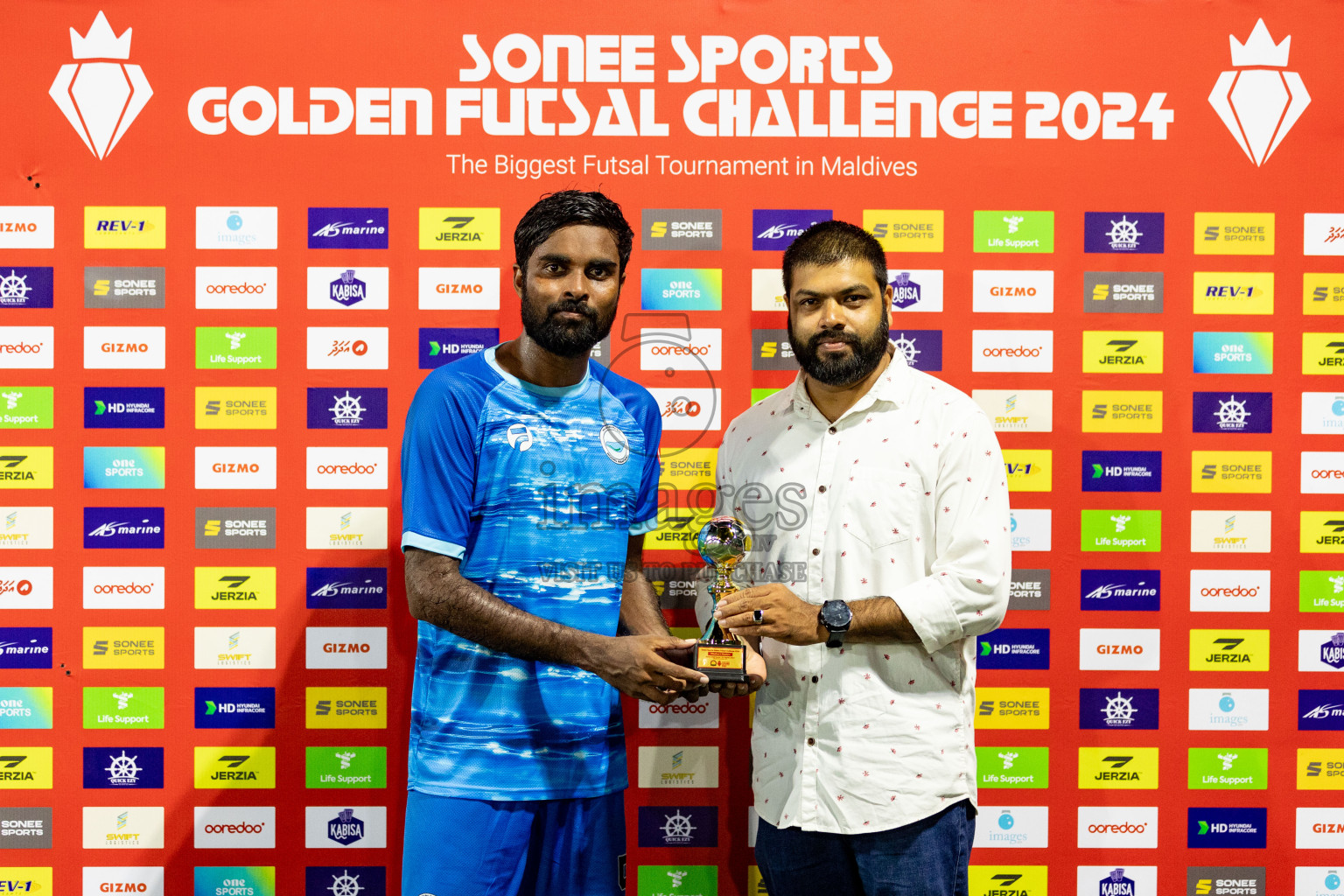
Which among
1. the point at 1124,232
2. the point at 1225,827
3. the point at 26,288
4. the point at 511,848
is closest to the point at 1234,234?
the point at 1124,232

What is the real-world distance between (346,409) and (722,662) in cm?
161

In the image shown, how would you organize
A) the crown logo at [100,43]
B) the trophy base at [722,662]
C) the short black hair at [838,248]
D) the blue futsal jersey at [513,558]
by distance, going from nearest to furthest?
1. the trophy base at [722,662]
2. the blue futsal jersey at [513,558]
3. the short black hair at [838,248]
4. the crown logo at [100,43]

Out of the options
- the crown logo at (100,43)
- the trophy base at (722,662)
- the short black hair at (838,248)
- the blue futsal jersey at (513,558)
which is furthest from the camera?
the crown logo at (100,43)

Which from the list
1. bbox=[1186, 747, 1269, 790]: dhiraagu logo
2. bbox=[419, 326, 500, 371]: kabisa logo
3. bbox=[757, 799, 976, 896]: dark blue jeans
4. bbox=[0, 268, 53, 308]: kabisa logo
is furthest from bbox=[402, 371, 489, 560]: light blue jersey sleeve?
bbox=[1186, 747, 1269, 790]: dhiraagu logo

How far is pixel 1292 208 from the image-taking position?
2.86 metres

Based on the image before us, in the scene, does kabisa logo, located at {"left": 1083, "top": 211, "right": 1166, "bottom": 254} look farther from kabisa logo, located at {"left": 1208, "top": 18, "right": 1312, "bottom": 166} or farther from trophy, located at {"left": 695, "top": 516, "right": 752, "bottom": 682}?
trophy, located at {"left": 695, "top": 516, "right": 752, "bottom": 682}

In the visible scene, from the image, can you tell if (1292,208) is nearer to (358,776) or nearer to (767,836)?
(767,836)

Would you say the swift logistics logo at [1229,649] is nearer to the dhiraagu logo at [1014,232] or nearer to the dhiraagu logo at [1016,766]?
the dhiraagu logo at [1016,766]

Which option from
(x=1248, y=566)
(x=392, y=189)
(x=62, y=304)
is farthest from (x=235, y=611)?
(x=1248, y=566)

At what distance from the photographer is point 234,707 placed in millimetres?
2809

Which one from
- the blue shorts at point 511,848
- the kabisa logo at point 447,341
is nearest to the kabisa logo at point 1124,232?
the kabisa logo at point 447,341

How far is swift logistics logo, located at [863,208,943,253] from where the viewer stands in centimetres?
281

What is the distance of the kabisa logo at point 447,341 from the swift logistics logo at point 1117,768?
2.45 meters

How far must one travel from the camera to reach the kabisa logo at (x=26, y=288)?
279 centimetres
